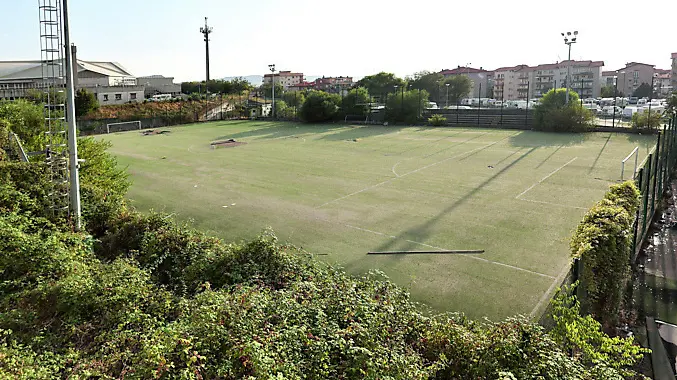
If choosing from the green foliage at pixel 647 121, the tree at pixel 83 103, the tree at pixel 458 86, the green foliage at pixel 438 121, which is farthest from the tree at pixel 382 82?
the green foliage at pixel 647 121

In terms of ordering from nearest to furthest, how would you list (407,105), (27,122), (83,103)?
(27,122)
(407,105)
(83,103)

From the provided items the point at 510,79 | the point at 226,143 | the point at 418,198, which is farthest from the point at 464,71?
the point at 418,198

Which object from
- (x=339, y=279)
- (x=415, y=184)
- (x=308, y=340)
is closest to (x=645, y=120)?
(x=415, y=184)

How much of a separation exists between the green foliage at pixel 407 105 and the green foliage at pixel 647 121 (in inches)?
593

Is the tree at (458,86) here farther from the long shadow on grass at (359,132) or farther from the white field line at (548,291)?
the white field line at (548,291)

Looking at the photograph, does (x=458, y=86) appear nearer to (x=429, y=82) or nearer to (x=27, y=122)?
(x=429, y=82)

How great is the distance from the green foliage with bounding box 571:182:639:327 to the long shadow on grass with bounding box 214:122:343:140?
25338 mm

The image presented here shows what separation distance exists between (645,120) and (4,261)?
31.6 meters

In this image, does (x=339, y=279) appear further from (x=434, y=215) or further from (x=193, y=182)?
(x=193, y=182)

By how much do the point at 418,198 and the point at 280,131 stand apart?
22506 mm

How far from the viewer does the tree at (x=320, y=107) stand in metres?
40.5

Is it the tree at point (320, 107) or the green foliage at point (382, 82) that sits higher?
the green foliage at point (382, 82)

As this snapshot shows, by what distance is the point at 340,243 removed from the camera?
34.9 ft

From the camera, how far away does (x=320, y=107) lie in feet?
133
